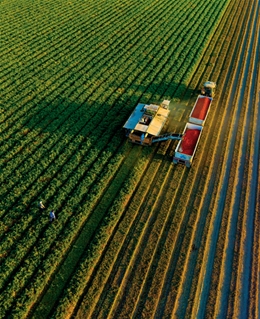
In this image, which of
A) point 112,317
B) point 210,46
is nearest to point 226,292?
point 112,317

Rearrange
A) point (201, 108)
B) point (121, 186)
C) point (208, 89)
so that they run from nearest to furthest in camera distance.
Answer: point (121, 186) → point (201, 108) → point (208, 89)

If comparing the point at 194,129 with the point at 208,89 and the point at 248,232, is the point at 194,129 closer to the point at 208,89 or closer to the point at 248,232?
the point at 208,89

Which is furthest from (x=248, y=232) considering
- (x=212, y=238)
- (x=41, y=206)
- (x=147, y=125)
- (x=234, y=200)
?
(x=41, y=206)

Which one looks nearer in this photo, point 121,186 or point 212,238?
point 212,238

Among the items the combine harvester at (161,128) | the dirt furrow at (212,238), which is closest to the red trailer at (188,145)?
the combine harvester at (161,128)

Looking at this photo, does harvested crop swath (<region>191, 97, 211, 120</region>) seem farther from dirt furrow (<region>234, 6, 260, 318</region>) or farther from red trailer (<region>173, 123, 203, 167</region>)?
dirt furrow (<region>234, 6, 260, 318</region>)

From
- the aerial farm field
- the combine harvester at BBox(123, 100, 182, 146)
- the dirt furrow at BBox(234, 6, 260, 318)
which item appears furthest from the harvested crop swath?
the dirt furrow at BBox(234, 6, 260, 318)

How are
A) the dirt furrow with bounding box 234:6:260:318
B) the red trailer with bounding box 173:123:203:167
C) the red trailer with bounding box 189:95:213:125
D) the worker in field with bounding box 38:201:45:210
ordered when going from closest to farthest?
the dirt furrow with bounding box 234:6:260:318 → the worker in field with bounding box 38:201:45:210 → the red trailer with bounding box 173:123:203:167 → the red trailer with bounding box 189:95:213:125
